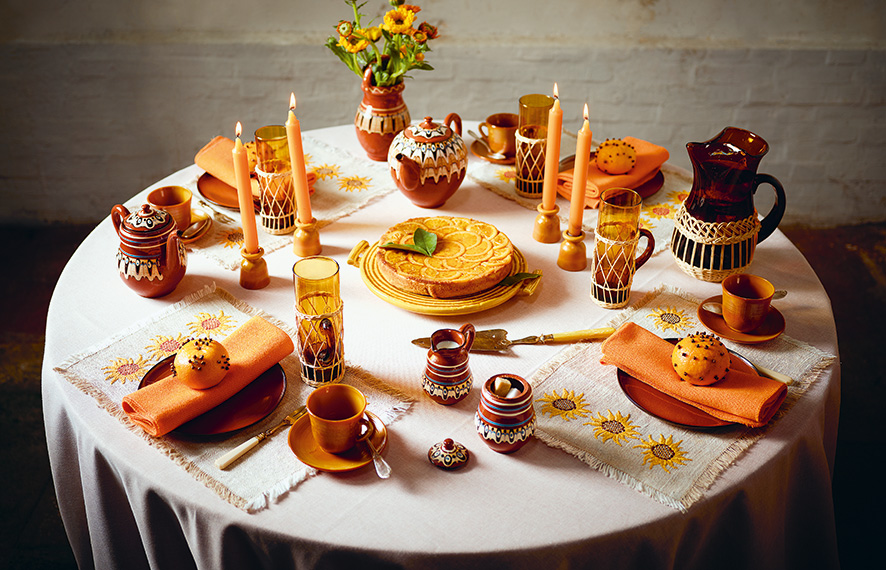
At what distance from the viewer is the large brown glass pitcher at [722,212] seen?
5.12 feet

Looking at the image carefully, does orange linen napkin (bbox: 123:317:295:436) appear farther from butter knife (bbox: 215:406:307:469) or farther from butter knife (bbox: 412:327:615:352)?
butter knife (bbox: 412:327:615:352)

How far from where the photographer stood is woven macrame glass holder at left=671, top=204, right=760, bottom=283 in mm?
1596

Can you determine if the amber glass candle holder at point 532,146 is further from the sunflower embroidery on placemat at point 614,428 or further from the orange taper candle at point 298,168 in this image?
the sunflower embroidery on placemat at point 614,428

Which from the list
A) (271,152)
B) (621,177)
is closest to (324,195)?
(271,152)

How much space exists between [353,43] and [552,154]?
0.62 metres

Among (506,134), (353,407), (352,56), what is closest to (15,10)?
(352,56)

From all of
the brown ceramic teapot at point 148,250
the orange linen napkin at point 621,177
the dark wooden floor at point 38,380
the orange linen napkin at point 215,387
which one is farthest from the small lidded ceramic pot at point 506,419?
the dark wooden floor at point 38,380

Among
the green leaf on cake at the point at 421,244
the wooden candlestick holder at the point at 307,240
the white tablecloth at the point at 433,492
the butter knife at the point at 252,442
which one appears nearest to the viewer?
the white tablecloth at the point at 433,492

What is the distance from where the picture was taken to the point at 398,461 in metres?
1.19

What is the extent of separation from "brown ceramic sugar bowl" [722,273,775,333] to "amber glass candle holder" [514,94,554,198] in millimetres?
647

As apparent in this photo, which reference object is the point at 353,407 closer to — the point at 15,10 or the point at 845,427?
the point at 845,427

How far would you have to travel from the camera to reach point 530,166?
1.99m

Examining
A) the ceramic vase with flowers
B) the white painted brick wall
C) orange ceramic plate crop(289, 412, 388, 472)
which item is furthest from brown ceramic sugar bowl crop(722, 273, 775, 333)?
the white painted brick wall

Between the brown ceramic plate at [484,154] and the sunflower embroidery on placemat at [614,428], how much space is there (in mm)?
1008
